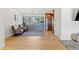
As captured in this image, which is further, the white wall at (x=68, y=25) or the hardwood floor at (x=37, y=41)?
the hardwood floor at (x=37, y=41)

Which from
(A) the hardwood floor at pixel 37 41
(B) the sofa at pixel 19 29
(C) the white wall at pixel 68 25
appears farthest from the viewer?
(B) the sofa at pixel 19 29

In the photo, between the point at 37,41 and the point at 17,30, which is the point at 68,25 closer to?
the point at 37,41

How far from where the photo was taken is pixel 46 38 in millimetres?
2590

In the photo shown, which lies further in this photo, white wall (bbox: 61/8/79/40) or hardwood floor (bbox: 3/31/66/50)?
hardwood floor (bbox: 3/31/66/50)

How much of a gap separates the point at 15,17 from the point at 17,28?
281 millimetres

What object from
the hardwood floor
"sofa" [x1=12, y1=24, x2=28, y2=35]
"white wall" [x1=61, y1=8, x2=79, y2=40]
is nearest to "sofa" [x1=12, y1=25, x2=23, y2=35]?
"sofa" [x1=12, y1=24, x2=28, y2=35]

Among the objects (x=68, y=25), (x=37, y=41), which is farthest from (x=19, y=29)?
(x=68, y=25)

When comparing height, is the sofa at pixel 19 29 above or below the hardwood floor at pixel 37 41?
above

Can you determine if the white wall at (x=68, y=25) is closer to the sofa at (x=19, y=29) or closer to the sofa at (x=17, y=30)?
the sofa at (x=19, y=29)

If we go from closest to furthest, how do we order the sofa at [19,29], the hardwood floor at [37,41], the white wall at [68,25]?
1. the white wall at [68,25]
2. the hardwood floor at [37,41]
3. the sofa at [19,29]

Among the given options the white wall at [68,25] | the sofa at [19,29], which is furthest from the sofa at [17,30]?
the white wall at [68,25]

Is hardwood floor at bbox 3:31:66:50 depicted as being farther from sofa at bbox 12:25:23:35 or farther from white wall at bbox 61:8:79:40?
white wall at bbox 61:8:79:40
